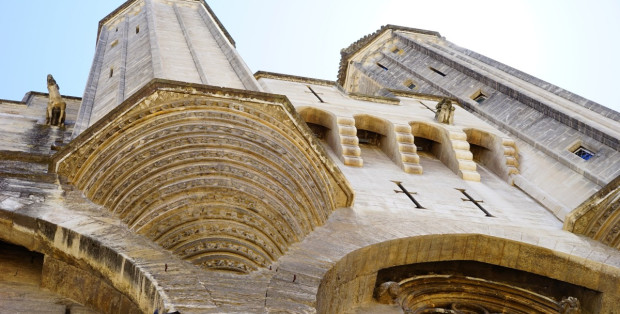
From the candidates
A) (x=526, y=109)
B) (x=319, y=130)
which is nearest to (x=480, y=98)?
(x=526, y=109)

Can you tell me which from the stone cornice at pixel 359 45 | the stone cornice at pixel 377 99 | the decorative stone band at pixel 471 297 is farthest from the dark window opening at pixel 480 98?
the decorative stone band at pixel 471 297

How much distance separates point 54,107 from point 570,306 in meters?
9.29

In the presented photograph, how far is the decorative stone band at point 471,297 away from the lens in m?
11.0

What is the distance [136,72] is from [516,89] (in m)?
10.8

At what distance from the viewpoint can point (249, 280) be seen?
7.91 m

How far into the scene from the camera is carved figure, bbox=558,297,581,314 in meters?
11.0

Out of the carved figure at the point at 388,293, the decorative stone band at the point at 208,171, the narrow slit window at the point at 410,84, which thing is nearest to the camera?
the decorative stone band at the point at 208,171

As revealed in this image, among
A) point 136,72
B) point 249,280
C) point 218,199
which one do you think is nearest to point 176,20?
point 136,72

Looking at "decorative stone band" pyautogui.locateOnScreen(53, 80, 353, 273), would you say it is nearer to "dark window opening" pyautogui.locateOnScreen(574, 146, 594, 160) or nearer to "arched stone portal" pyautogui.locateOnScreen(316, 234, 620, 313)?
"arched stone portal" pyautogui.locateOnScreen(316, 234, 620, 313)

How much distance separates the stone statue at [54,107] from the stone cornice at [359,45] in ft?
56.7

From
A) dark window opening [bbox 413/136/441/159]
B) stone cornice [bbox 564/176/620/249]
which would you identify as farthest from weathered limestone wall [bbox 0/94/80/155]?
stone cornice [bbox 564/176/620/249]

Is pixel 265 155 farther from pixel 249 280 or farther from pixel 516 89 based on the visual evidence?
pixel 516 89

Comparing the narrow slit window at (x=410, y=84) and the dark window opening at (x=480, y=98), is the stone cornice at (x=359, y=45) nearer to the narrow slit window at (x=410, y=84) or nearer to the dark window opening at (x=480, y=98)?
the narrow slit window at (x=410, y=84)

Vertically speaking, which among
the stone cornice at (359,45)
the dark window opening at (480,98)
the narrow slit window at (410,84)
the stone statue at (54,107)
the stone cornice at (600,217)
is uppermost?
the stone cornice at (359,45)
